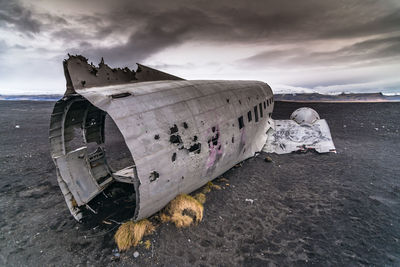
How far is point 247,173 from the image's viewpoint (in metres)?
12.2

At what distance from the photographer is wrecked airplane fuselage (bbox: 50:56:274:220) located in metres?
6.21

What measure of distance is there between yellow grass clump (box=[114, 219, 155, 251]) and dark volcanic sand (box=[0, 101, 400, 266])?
27 centimetres

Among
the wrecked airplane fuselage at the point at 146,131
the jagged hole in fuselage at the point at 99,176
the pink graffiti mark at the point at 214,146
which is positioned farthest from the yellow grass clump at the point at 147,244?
the pink graffiti mark at the point at 214,146

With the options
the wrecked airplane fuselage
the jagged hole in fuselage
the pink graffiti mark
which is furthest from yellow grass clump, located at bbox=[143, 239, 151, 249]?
the pink graffiti mark

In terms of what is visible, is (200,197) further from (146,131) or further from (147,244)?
(146,131)

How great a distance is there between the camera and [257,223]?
25.7ft

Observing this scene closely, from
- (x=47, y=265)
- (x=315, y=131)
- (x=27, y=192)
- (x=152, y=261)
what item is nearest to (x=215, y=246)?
(x=152, y=261)

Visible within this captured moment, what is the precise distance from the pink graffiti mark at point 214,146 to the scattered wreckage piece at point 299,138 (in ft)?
27.1

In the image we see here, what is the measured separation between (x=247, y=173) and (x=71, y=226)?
933cm

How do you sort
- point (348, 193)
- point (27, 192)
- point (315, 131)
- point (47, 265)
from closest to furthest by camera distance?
point (47, 265), point (348, 193), point (27, 192), point (315, 131)

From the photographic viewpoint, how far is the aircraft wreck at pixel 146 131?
20.4 feet

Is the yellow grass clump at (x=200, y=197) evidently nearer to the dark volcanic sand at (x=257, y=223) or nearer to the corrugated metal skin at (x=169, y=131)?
the dark volcanic sand at (x=257, y=223)

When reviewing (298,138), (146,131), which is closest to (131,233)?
(146,131)

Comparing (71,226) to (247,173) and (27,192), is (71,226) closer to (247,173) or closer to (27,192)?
(27,192)
